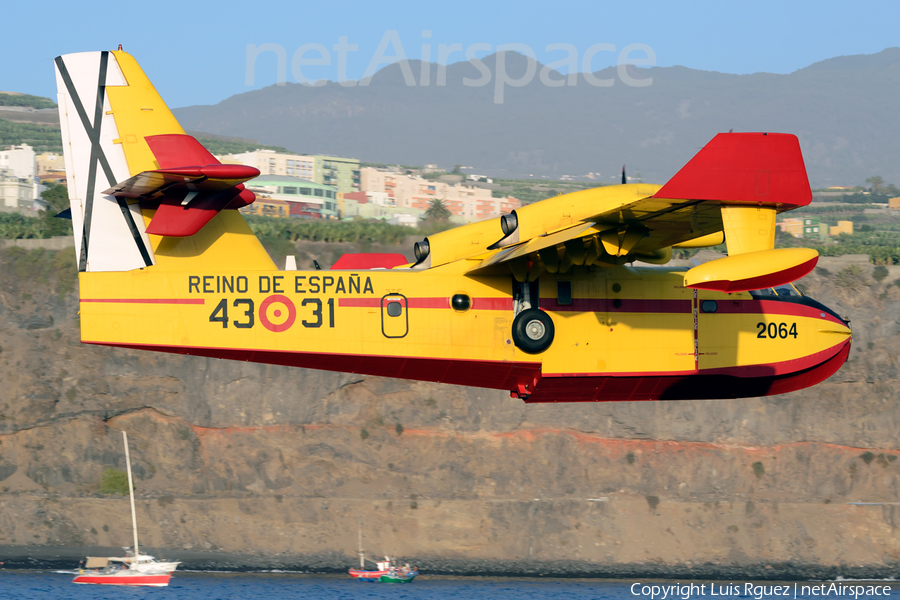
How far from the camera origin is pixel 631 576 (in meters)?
55.0

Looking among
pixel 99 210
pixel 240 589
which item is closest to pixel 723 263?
pixel 99 210

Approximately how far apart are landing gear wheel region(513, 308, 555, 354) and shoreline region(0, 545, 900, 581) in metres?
40.8

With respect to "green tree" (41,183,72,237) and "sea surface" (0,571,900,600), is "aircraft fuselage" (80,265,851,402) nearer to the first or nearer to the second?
"sea surface" (0,571,900,600)

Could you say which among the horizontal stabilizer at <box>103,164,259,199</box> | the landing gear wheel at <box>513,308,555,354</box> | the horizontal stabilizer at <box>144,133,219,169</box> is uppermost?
the horizontal stabilizer at <box>144,133,219,169</box>

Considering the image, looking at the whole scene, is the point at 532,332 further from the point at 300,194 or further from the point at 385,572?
the point at 300,194

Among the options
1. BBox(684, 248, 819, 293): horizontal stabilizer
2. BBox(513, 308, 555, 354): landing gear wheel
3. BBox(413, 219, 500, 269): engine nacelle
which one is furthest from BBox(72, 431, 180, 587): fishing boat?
BBox(684, 248, 819, 293): horizontal stabilizer

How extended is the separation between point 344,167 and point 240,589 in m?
78.4

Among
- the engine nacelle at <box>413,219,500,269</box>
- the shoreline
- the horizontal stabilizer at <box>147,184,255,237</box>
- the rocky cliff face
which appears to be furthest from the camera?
the rocky cliff face

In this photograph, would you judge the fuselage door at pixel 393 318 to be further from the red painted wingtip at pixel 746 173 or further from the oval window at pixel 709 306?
the oval window at pixel 709 306

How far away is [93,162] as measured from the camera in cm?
1641

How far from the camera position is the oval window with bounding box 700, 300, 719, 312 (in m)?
18.2

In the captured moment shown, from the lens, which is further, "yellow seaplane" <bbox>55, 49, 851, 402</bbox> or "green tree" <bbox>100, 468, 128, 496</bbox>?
"green tree" <bbox>100, 468, 128, 496</bbox>

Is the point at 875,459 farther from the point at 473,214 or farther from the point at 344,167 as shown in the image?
the point at 344,167

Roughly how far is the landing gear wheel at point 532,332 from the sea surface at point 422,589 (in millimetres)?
39675
